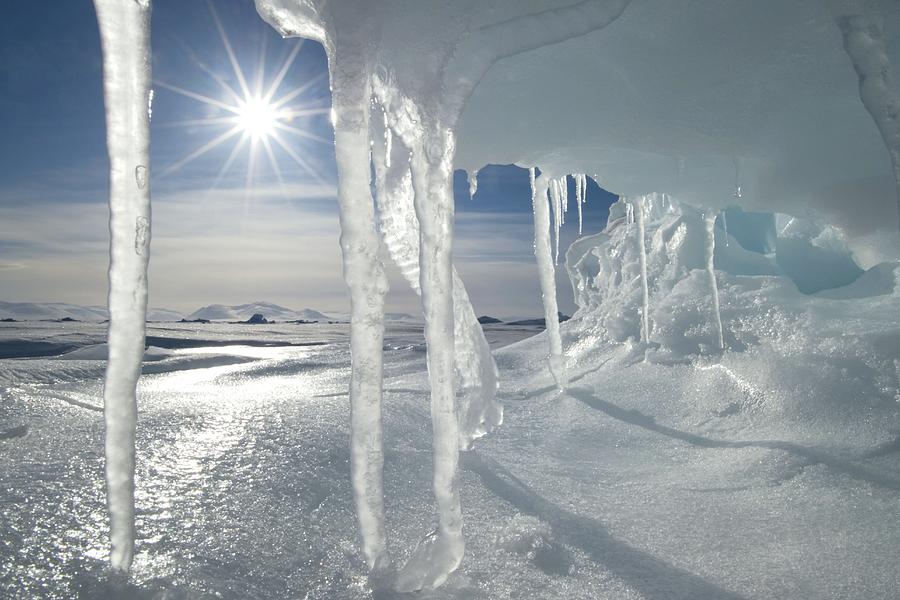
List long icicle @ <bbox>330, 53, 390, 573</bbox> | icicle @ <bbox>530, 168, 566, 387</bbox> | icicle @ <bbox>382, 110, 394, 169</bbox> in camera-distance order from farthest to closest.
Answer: icicle @ <bbox>530, 168, 566, 387</bbox> < icicle @ <bbox>382, 110, 394, 169</bbox> < long icicle @ <bbox>330, 53, 390, 573</bbox>

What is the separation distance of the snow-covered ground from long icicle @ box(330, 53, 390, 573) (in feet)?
1.18

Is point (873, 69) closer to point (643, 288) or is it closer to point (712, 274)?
point (712, 274)

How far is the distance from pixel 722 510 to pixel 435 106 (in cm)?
230

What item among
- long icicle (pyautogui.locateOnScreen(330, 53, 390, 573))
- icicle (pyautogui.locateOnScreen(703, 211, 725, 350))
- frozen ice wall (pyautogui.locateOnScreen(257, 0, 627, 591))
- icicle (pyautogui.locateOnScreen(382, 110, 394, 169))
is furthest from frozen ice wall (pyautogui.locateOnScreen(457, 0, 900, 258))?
long icicle (pyautogui.locateOnScreen(330, 53, 390, 573))

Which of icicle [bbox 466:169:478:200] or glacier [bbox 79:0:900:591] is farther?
icicle [bbox 466:169:478:200]

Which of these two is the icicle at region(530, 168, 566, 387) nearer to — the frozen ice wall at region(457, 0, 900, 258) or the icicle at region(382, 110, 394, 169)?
the frozen ice wall at region(457, 0, 900, 258)

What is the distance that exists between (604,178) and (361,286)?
4831 millimetres

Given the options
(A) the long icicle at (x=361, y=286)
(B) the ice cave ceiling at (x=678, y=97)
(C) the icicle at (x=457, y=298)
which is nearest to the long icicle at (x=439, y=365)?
(A) the long icicle at (x=361, y=286)

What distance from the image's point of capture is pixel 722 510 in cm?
276

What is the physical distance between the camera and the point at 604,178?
239 inches

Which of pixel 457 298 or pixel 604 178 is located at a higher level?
pixel 604 178

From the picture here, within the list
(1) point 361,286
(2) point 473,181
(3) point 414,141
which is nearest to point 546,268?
(2) point 473,181

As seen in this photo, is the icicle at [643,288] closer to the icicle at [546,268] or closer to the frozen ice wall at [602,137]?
the frozen ice wall at [602,137]

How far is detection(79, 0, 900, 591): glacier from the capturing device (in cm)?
182
